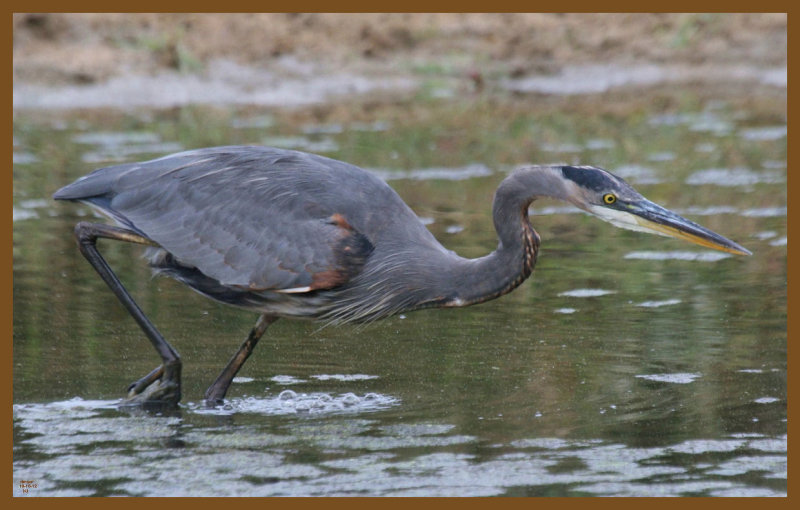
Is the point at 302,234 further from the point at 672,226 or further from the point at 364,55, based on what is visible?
the point at 364,55

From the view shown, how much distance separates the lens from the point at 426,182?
13.9m

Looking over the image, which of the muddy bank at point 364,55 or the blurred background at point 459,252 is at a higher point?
the muddy bank at point 364,55

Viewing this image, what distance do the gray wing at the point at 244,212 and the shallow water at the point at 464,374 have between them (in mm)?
715

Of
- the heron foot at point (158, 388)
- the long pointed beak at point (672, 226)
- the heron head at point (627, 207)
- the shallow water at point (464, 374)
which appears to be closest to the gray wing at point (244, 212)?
the heron foot at point (158, 388)

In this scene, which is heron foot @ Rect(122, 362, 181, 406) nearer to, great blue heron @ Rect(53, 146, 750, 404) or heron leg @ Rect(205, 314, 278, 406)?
great blue heron @ Rect(53, 146, 750, 404)

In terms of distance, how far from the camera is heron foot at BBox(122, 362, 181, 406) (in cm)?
723

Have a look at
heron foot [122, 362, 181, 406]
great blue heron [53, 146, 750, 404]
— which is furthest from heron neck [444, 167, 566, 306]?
heron foot [122, 362, 181, 406]

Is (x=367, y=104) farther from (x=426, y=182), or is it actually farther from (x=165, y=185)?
(x=165, y=185)

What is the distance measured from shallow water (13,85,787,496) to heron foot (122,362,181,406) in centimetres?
9

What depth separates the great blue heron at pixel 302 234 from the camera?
7051 millimetres

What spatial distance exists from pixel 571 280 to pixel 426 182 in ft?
13.7

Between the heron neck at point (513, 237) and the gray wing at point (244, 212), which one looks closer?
the heron neck at point (513, 237)

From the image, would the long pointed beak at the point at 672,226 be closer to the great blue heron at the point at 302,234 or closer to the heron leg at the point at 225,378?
the great blue heron at the point at 302,234

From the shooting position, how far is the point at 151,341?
7523 mm
